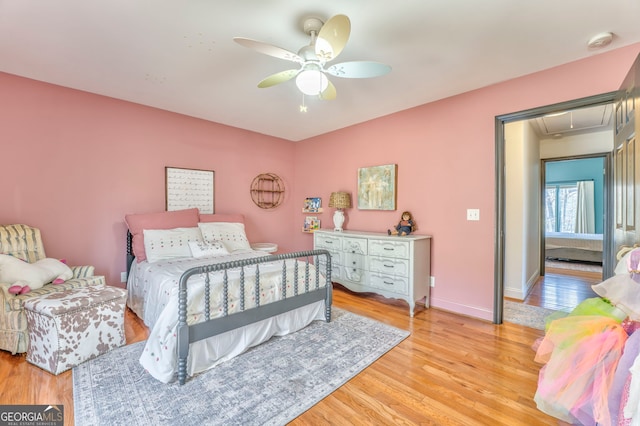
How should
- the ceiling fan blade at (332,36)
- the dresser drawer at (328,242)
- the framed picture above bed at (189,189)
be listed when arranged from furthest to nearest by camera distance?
the dresser drawer at (328,242), the framed picture above bed at (189,189), the ceiling fan blade at (332,36)

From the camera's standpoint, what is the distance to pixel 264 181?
4879 millimetres

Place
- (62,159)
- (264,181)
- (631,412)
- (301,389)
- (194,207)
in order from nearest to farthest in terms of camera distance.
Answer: (631,412)
(301,389)
(62,159)
(194,207)
(264,181)

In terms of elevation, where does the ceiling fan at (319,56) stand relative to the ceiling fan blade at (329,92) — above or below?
above

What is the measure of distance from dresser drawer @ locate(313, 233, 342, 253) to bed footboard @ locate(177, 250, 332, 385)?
97 cm

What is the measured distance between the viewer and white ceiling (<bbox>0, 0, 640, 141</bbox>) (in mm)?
1814

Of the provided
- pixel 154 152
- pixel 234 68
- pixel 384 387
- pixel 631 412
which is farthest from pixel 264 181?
pixel 631 412

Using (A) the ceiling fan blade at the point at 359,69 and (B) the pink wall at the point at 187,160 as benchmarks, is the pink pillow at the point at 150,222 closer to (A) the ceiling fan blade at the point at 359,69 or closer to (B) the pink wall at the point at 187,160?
(B) the pink wall at the point at 187,160

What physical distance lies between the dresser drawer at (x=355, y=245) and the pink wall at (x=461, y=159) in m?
0.54

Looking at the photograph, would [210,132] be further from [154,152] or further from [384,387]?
[384,387]

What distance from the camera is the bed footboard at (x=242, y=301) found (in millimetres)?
1867

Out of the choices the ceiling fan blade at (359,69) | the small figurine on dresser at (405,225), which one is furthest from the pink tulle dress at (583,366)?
the small figurine on dresser at (405,225)

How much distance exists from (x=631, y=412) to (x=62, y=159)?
4.60m

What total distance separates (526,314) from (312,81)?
339 centimetres

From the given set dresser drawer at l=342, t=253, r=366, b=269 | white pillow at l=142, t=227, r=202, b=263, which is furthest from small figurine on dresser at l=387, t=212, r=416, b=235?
white pillow at l=142, t=227, r=202, b=263
